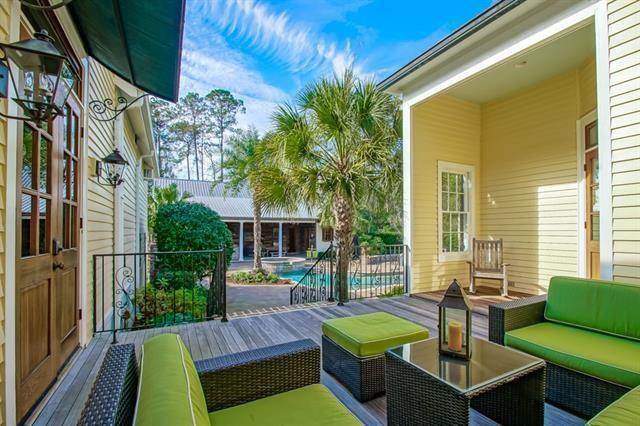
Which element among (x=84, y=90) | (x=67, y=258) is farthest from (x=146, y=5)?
(x=67, y=258)

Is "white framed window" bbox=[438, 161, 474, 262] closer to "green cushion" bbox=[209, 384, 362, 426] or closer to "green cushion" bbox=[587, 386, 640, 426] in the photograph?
"green cushion" bbox=[587, 386, 640, 426]

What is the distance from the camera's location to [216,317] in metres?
4.24

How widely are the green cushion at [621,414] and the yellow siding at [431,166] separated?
4055 millimetres

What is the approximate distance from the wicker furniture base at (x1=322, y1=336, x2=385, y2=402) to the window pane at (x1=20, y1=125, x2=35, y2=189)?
2610mm

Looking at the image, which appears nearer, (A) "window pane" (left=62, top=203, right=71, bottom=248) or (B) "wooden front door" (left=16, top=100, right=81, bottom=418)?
(B) "wooden front door" (left=16, top=100, right=81, bottom=418)

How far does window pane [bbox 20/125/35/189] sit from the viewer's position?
213cm

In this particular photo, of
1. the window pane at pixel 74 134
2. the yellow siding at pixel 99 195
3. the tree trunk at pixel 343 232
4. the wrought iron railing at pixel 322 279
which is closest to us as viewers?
the window pane at pixel 74 134

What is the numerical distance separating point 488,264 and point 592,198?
183 cm

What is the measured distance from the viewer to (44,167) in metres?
2.49

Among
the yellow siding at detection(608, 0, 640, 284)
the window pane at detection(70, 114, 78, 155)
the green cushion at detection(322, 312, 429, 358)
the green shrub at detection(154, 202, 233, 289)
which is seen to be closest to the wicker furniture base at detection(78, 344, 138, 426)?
A: the green cushion at detection(322, 312, 429, 358)

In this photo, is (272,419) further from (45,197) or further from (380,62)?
(380,62)

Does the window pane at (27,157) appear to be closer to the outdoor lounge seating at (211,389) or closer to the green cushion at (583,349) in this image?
the outdoor lounge seating at (211,389)

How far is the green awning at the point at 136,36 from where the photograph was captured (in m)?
2.42

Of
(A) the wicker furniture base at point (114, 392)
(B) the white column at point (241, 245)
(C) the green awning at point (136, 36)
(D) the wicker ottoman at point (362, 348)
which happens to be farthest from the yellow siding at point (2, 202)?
(B) the white column at point (241, 245)
